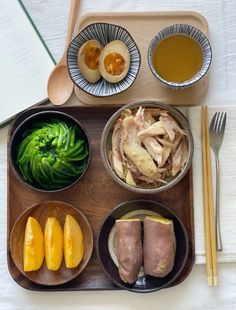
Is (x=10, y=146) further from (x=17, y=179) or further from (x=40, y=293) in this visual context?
(x=40, y=293)

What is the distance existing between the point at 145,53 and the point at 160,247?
0.37m

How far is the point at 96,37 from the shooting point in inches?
41.4

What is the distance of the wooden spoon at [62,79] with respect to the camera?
3.51 ft

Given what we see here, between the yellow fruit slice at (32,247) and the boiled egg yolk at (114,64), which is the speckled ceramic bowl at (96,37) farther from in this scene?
the yellow fruit slice at (32,247)

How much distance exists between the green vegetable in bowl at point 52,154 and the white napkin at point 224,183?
0.70 feet

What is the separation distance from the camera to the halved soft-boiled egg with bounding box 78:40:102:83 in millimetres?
1044

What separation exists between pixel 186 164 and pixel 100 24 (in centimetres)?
31

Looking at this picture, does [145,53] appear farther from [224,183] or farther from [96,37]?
[224,183]

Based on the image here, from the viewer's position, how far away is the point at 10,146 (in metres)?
1.02

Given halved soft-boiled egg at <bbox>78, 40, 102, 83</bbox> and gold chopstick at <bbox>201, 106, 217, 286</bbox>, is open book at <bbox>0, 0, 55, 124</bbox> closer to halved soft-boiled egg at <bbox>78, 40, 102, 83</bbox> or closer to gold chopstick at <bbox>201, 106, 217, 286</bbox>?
halved soft-boiled egg at <bbox>78, 40, 102, 83</bbox>

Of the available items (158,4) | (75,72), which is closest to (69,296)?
(75,72)

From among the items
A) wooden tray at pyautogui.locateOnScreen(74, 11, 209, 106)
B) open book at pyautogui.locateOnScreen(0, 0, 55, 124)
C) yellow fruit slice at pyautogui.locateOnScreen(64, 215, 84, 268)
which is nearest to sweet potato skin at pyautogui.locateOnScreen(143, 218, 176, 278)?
yellow fruit slice at pyautogui.locateOnScreen(64, 215, 84, 268)

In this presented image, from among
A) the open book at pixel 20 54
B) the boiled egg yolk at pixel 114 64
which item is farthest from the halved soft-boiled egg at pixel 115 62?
the open book at pixel 20 54

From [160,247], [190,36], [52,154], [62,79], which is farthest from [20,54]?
[160,247]
